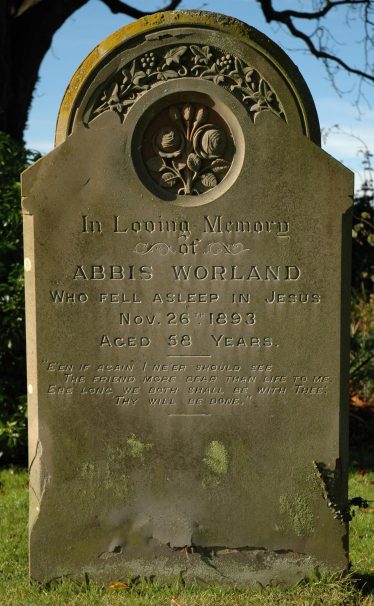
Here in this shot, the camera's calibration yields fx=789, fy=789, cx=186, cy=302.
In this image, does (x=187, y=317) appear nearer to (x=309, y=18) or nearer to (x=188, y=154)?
(x=188, y=154)

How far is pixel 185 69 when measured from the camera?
4.42 metres

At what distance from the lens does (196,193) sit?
4.50m

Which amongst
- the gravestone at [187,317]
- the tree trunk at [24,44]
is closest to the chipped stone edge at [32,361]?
the gravestone at [187,317]

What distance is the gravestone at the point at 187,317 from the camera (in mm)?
4406

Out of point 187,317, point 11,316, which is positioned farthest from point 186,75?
point 11,316

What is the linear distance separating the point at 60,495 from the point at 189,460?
761mm

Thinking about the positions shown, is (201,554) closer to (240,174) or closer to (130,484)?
(130,484)

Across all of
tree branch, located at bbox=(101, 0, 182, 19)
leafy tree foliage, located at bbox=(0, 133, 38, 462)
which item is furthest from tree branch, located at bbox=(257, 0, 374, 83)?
leafy tree foliage, located at bbox=(0, 133, 38, 462)

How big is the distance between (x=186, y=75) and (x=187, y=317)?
1359mm

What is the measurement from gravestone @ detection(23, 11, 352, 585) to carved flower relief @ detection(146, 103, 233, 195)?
11 mm

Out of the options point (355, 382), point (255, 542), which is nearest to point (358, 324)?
point (355, 382)

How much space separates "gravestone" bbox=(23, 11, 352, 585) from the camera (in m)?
4.41

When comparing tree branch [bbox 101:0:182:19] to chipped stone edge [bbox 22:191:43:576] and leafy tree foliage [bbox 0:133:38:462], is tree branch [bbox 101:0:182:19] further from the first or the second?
chipped stone edge [bbox 22:191:43:576]

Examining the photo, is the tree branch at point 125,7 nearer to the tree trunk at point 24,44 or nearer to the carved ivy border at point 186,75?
the tree trunk at point 24,44
